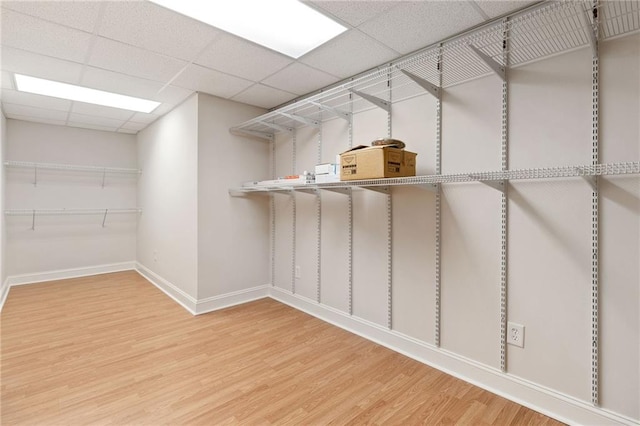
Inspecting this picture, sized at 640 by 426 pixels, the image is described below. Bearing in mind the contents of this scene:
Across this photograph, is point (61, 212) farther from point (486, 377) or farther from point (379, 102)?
point (486, 377)

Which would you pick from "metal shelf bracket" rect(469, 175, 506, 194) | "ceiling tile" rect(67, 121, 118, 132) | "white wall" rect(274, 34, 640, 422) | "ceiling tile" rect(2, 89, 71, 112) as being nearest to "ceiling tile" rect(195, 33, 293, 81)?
"white wall" rect(274, 34, 640, 422)

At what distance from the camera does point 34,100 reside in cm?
358

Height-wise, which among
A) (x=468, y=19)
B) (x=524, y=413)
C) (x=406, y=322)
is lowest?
(x=524, y=413)

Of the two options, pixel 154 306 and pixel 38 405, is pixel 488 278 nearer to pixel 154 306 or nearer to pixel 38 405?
pixel 38 405

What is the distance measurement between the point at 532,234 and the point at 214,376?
231 centimetres

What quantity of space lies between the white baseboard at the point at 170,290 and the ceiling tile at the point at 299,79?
246cm

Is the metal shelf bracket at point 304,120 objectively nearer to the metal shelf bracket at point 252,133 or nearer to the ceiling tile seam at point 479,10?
the metal shelf bracket at point 252,133

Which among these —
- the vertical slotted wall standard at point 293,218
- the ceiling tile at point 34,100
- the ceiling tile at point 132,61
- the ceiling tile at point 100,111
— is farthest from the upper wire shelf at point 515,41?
the ceiling tile at point 34,100

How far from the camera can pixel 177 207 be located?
151 inches

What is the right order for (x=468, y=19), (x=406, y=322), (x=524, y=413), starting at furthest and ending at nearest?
(x=406, y=322) → (x=468, y=19) → (x=524, y=413)

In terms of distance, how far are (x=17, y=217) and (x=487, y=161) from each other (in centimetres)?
612

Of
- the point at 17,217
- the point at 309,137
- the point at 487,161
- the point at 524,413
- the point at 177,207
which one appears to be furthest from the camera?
the point at 17,217

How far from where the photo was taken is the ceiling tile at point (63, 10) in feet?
5.99

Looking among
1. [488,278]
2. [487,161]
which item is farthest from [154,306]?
[487,161]
